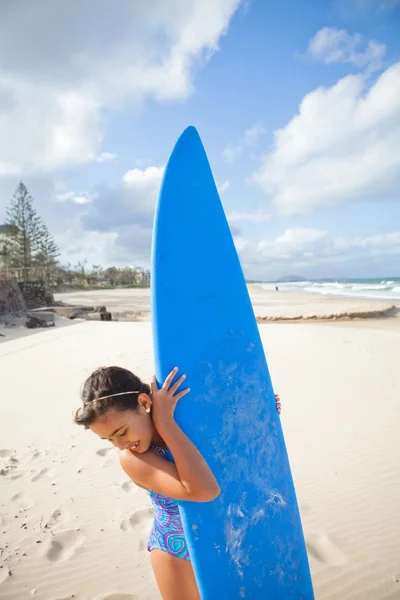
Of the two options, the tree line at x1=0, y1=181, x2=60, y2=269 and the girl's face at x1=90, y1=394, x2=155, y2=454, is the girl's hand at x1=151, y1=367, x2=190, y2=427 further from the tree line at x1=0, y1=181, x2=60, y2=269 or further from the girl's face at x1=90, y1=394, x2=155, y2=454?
the tree line at x1=0, y1=181, x2=60, y2=269

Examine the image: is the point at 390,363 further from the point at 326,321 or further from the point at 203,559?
the point at 326,321

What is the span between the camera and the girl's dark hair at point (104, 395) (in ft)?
4.04

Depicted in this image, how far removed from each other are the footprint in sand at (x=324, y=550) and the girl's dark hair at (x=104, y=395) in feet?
6.24

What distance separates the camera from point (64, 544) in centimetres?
238

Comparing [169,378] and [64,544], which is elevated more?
[169,378]

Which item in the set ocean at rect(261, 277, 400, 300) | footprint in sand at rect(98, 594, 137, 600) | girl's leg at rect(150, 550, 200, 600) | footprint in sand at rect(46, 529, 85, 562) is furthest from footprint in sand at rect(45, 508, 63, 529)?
ocean at rect(261, 277, 400, 300)

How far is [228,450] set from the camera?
1.51m

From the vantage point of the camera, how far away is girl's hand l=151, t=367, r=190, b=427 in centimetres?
128

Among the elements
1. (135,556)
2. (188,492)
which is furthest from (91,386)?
(135,556)

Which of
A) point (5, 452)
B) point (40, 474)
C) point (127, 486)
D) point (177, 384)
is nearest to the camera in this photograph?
point (177, 384)

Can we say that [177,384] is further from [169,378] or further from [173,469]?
[173,469]

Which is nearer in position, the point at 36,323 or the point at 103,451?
the point at 103,451

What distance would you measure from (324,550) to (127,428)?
1.96 metres

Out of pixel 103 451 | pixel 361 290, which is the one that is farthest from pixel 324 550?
pixel 361 290
